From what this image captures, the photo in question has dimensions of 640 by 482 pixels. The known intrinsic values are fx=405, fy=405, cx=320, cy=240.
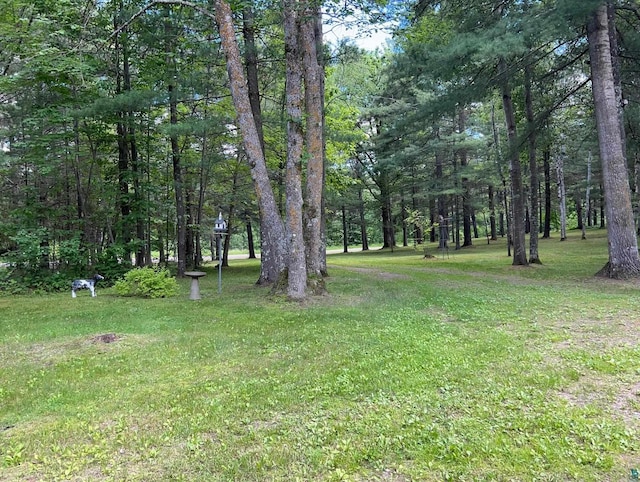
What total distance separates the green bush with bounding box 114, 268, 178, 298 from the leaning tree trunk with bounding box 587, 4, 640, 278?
9.87 meters

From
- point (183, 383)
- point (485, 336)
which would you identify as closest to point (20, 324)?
point (183, 383)

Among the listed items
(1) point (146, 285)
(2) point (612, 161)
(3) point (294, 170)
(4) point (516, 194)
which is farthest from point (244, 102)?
(4) point (516, 194)

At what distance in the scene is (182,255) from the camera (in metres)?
12.8

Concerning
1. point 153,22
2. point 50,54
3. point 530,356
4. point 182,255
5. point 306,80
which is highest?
point 153,22

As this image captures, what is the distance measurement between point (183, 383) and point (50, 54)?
25.4 ft

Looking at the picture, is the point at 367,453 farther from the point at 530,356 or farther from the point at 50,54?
the point at 50,54

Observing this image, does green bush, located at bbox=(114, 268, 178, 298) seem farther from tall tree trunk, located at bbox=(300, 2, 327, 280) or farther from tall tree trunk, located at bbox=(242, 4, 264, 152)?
tall tree trunk, located at bbox=(242, 4, 264, 152)

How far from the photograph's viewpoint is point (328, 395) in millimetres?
3221

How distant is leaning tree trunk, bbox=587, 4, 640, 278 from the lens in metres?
8.77

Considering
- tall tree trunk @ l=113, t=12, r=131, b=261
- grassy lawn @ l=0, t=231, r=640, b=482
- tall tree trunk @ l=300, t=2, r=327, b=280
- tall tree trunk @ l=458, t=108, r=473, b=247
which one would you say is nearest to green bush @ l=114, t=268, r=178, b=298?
grassy lawn @ l=0, t=231, r=640, b=482

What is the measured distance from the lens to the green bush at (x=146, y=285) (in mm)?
8805

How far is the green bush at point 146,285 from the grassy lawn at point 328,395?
2.26 meters

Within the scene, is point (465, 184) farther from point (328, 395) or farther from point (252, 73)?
point (328, 395)

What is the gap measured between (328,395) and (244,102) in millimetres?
6094
